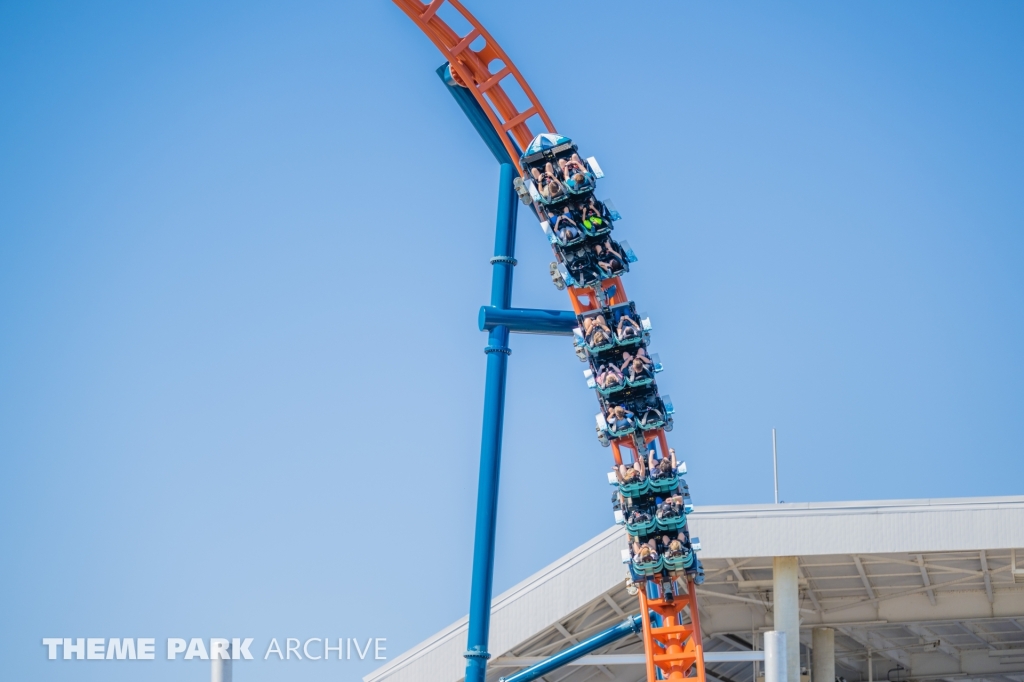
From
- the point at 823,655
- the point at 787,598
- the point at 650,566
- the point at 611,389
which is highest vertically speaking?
the point at 611,389

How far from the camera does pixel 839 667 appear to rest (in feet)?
147

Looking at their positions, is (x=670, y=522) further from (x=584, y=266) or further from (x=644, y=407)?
(x=584, y=266)

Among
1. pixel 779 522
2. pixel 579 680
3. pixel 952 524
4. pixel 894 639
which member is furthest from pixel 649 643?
pixel 894 639

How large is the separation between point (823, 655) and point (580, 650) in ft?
33.8

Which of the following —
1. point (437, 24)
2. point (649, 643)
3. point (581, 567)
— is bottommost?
point (649, 643)

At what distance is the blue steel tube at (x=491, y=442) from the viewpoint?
26.3m

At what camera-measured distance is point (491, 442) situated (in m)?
27.4

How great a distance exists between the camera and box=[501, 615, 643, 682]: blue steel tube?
1086 inches

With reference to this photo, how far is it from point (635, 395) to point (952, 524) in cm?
857

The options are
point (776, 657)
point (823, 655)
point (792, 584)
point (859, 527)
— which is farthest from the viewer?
point (823, 655)

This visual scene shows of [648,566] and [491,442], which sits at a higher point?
[491,442]

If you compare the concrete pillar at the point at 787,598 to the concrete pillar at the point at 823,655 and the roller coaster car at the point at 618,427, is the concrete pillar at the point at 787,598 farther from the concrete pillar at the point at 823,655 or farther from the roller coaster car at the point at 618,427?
the roller coaster car at the point at 618,427

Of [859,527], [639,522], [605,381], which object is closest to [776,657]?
[639,522]

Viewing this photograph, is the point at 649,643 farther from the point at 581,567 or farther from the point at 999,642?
the point at 999,642
